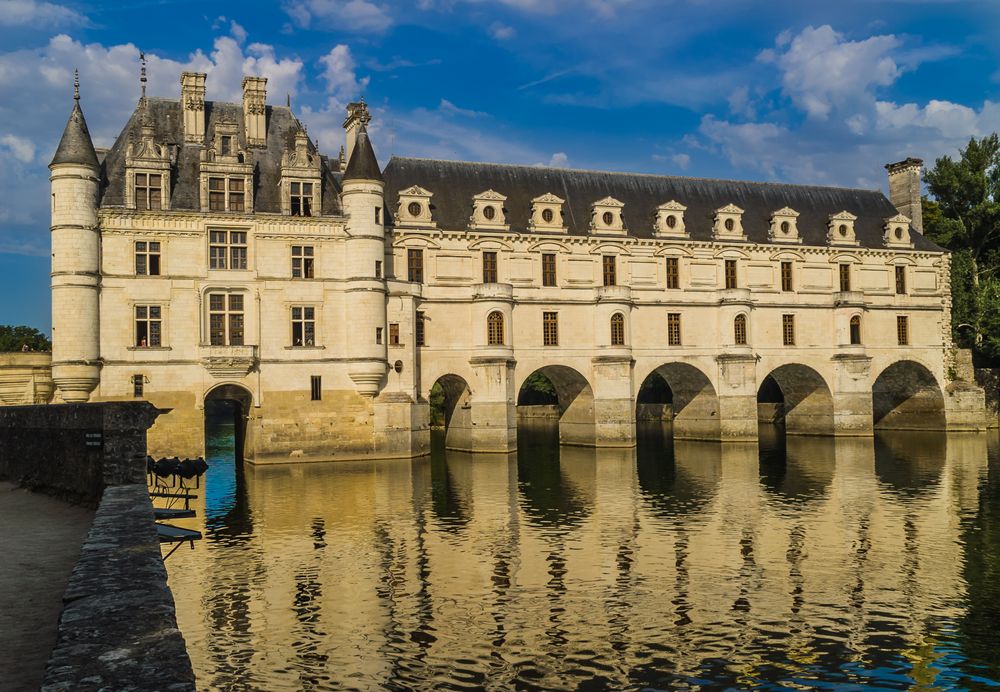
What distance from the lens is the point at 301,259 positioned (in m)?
40.3

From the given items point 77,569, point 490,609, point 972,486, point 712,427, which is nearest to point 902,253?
point 712,427

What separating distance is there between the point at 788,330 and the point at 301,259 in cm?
2889

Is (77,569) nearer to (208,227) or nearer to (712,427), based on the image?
(208,227)

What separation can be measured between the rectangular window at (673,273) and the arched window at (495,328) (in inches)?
427

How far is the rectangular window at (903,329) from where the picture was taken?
175 feet

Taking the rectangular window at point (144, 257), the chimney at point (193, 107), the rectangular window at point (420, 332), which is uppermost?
the chimney at point (193, 107)

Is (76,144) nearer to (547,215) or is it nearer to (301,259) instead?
(301,259)

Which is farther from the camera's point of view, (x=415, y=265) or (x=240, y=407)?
(x=240, y=407)

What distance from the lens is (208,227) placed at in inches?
1528

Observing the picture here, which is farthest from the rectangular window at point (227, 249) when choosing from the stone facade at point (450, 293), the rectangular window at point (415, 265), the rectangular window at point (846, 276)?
the rectangular window at point (846, 276)

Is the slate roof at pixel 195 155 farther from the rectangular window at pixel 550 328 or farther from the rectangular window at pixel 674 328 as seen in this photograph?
the rectangular window at pixel 674 328

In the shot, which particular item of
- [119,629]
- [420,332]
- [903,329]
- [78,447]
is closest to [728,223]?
[903,329]

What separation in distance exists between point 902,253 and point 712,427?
17.3m

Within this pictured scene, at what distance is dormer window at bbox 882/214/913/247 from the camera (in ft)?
176
